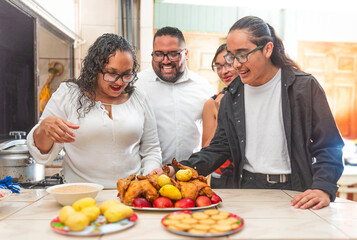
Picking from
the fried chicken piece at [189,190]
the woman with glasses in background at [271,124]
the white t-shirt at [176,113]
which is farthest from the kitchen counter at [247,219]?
the white t-shirt at [176,113]

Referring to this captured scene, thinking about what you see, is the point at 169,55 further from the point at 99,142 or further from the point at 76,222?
the point at 76,222

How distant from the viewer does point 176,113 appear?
7.73 feet

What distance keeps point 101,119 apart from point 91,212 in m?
0.82

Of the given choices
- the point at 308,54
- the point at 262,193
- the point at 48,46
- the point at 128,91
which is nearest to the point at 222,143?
the point at 262,193

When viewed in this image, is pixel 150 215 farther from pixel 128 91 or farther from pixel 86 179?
pixel 128 91

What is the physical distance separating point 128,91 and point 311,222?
122 centimetres

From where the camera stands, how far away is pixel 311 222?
1.12 m

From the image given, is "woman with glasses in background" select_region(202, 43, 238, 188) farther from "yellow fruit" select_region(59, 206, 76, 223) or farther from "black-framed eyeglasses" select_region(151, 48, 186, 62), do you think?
"yellow fruit" select_region(59, 206, 76, 223)

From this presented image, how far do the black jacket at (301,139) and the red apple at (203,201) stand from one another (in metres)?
0.51

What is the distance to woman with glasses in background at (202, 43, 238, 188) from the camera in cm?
219

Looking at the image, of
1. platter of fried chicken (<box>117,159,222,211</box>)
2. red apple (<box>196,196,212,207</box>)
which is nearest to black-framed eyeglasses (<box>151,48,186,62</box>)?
platter of fried chicken (<box>117,159,222,211</box>)

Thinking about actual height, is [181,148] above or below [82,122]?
below

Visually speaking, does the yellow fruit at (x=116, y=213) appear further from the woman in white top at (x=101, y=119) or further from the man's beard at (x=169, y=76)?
the man's beard at (x=169, y=76)

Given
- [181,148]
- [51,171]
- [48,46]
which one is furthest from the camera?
[48,46]
